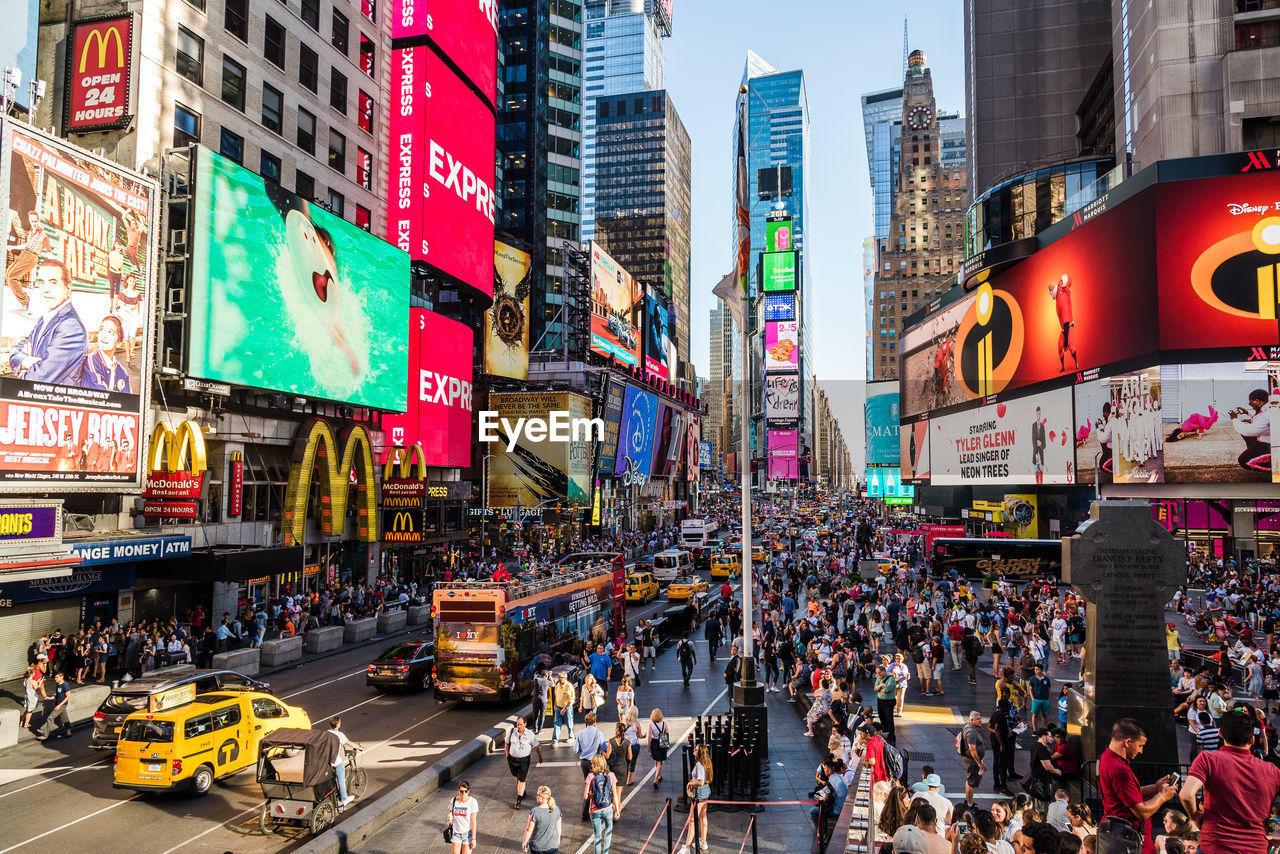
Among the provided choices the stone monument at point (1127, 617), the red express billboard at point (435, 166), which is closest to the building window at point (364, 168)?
the red express billboard at point (435, 166)

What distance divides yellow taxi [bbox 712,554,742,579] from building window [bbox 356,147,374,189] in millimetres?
29887

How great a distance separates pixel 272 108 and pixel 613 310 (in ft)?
152

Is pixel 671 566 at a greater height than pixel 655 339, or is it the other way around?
pixel 655 339

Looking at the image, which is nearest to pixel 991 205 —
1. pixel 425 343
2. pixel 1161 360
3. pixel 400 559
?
pixel 1161 360

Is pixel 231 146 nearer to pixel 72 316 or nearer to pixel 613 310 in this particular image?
pixel 72 316

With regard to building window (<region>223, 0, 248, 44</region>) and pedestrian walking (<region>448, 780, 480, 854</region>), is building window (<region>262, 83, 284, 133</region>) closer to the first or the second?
building window (<region>223, 0, 248, 44</region>)

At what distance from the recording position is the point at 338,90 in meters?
43.3

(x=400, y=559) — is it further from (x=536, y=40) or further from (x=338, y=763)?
(x=536, y=40)

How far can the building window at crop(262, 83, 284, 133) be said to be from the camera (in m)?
37.1

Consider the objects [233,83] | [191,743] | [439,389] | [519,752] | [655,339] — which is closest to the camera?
[519,752]

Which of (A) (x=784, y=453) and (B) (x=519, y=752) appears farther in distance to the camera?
(A) (x=784, y=453)

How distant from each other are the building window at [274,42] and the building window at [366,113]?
22.8 feet

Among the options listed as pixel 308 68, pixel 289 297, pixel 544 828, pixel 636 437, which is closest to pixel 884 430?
pixel 636 437

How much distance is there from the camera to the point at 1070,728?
12430 mm
